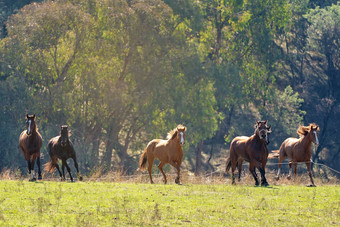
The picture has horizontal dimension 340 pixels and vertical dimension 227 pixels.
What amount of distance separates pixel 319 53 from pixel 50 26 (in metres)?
40.3

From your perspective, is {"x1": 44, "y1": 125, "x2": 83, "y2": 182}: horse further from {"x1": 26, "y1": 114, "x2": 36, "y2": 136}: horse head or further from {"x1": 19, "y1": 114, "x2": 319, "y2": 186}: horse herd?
{"x1": 26, "y1": 114, "x2": 36, "y2": 136}: horse head

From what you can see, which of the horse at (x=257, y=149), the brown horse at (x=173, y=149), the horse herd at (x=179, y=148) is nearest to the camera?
the horse at (x=257, y=149)

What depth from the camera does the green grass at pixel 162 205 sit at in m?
16.6

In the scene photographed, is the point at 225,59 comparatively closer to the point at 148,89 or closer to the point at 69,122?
the point at 148,89

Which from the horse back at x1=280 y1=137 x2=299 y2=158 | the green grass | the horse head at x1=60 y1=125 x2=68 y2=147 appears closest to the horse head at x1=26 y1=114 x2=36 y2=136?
the horse head at x1=60 y1=125 x2=68 y2=147

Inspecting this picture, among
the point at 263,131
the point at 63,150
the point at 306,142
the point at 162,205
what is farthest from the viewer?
the point at 306,142

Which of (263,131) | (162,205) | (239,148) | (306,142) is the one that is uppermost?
(263,131)

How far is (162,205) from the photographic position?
19188 mm

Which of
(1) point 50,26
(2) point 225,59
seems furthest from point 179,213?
(2) point 225,59

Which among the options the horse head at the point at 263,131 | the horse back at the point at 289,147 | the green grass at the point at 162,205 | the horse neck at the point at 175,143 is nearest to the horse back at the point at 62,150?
the green grass at the point at 162,205

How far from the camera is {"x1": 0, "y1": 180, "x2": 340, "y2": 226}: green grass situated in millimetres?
16594

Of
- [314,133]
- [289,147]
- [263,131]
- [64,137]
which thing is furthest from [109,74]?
[263,131]

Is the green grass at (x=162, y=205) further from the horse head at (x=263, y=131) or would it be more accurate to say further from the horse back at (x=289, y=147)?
the horse back at (x=289, y=147)

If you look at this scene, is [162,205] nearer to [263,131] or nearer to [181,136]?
[181,136]
